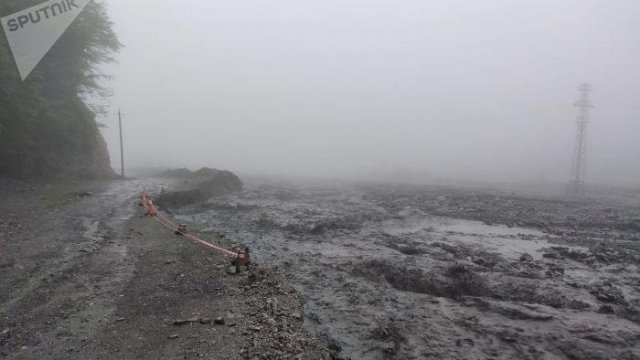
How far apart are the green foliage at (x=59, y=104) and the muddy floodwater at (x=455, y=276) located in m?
12.0

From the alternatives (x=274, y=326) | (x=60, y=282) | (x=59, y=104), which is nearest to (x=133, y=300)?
(x=60, y=282)

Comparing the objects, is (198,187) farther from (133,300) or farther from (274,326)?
(274,326)

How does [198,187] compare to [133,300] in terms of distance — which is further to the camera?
[198,187]

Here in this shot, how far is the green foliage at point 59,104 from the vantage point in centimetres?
2941

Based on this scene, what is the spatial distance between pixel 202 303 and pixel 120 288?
267 cm

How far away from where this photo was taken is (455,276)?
17875mm

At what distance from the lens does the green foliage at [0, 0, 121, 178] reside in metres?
29.4

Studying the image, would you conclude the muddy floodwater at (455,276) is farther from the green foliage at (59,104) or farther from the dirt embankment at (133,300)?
the green foliage at (59,104)

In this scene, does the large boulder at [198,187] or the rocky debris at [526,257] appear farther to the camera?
the large boulder at [198,187]

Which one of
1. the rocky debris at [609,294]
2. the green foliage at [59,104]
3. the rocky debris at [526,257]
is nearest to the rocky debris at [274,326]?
the rocky debris at [609,294]

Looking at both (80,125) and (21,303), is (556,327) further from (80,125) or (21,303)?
(80,125)

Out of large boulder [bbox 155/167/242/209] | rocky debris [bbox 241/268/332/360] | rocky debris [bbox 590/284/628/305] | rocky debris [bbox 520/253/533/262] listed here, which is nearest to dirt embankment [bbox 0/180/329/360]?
rocky debris [bbox 241/268/332/360]

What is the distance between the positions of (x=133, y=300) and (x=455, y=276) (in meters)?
11.5

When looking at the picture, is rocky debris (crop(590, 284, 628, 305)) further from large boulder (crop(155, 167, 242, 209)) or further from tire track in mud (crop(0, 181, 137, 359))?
large boulder (crop(155, 167, 242, 209))
